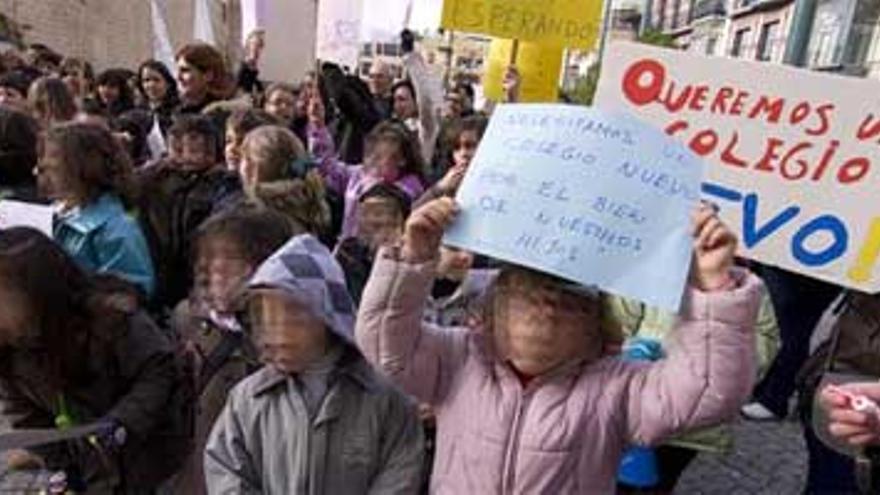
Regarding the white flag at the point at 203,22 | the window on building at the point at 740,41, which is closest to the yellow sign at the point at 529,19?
the white flag at the point at 203,22

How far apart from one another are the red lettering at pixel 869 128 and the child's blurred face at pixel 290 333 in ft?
4.20

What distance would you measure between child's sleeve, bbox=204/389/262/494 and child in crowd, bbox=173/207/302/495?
0.46 meters

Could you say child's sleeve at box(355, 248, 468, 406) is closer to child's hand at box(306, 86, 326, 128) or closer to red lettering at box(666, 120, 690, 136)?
red lettering at box(666, 120, 690, 136)

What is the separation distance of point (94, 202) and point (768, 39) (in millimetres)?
44833

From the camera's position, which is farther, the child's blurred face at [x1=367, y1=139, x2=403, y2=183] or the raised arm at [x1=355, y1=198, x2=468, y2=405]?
the child's blurred face at [x1=367, y1=139, x2=403, y2=183]

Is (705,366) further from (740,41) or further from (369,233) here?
(740,41)

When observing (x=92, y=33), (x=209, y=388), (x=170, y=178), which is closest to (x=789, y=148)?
(x=209, y=388)

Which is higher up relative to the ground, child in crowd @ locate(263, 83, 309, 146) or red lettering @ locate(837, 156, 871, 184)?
red lettering @ locate(837, 156, 871, 184)

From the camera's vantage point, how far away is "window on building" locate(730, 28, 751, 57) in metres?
46.0

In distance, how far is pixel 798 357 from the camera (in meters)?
4.38

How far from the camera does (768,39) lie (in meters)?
43.3

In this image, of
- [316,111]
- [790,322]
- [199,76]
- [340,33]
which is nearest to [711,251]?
[790,322]

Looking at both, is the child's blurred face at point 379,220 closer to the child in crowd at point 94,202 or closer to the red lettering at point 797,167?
the child in crowd at point 94,202

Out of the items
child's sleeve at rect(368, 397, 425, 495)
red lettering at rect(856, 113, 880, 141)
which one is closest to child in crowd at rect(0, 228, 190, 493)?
child's sleeve at rect(368, 397, 425, 495)
